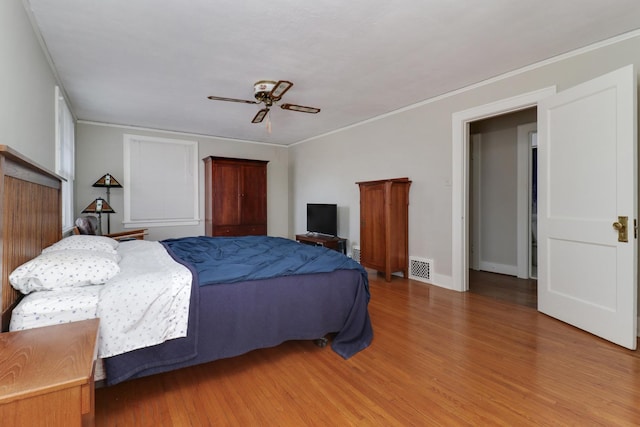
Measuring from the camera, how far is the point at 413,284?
4.08 metres

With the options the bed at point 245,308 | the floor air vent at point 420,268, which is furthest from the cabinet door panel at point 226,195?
the floor air vent at point 420,268

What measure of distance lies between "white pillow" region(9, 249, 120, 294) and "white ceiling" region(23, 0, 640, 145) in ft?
5.53

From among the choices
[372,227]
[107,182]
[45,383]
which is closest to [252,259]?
[45,383]

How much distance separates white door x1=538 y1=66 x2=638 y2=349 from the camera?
7.45ft

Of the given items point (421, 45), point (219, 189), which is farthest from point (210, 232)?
point (421, 45)

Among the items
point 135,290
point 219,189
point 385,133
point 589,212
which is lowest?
point 135,290

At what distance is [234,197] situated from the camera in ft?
18.9

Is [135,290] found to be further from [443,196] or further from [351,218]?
[351,218]

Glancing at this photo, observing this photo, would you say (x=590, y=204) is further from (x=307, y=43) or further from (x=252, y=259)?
(x=252, y=259)

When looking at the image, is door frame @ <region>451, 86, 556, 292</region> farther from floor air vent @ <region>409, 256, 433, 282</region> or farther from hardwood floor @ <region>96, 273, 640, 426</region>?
hardwood floor @ <region>96, 273, 640, 426</region>

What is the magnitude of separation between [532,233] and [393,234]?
2.05 metres

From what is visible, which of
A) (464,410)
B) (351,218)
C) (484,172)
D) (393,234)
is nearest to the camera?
(464,410)

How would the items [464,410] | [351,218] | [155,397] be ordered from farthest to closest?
[351,218], [155,397], [464,410]

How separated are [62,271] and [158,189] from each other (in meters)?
4.32
